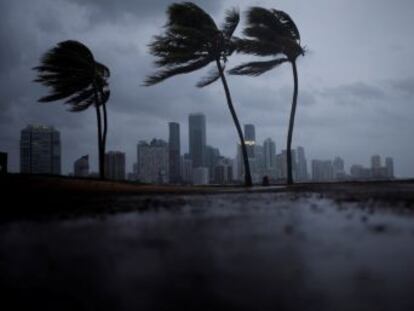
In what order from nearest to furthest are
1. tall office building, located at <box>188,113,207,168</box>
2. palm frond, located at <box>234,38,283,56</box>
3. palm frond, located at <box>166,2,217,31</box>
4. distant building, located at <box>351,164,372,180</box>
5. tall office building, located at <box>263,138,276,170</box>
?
1. palm frond, located at <box>166,2,217,31</box>
2. palm frond, located at <box>234,38,283,56</box>
3. distant building, located at <box>351,164,372,180</box>
4. tall office building, located at <box>263,138,276,170</box>
5. tall office building, located at <box>188,113,207,168</box>

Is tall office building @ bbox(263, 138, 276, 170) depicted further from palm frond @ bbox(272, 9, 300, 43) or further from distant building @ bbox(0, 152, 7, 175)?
distant building @ bbox(0, 152, 7, 175)

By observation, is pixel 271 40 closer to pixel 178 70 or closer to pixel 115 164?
pixel 178 70

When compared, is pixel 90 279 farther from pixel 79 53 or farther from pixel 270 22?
pixel 79 53

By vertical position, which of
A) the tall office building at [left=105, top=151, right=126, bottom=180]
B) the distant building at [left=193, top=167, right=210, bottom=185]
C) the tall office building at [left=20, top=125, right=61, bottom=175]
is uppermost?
the tall office building at [left=20, top=125, right=61, bottom=175]

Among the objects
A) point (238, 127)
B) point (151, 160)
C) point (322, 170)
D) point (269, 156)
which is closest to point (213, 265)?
point (238, 127)

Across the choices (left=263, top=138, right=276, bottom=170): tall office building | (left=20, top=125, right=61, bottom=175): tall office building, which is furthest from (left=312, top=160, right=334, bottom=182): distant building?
(left=20, top=125, right=61, bottom=175): tall office building

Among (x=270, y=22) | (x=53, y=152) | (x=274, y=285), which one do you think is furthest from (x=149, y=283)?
(x=53, y=152)
